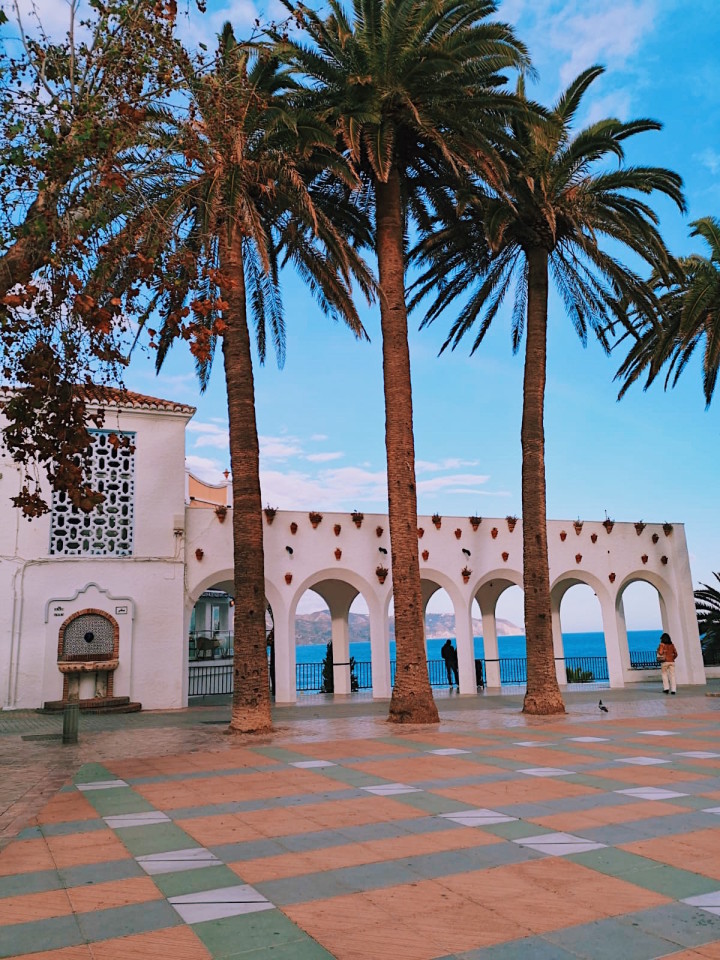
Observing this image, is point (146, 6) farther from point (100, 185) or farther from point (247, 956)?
point (247, 956)

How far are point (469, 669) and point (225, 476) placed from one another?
1593 cm

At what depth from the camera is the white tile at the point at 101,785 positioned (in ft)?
28.0

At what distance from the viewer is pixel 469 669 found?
2298 cm

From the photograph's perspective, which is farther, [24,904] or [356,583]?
[356,583]

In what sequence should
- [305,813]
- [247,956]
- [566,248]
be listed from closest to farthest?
[247,956], [305,813], [566,248]

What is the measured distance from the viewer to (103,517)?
1984 centimetres

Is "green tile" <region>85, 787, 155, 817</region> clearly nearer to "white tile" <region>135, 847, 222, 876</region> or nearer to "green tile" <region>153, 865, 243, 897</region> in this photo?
"white tile" <region>135, 847, 222, 876</region>

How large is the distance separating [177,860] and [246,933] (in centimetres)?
161

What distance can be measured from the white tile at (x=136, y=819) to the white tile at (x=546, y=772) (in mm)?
4079

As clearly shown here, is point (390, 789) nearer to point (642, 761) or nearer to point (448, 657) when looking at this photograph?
point (642, 761)

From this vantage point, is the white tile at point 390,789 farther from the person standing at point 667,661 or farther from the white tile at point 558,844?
the person standing at point 667,661

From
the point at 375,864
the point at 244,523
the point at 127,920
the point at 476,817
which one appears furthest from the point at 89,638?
the point at 127,920

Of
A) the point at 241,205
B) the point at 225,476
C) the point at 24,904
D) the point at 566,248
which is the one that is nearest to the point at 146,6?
the point at 241,205

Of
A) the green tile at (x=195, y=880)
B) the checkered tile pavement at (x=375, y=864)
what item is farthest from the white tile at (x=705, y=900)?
the green tile at (x=195, y=880)
